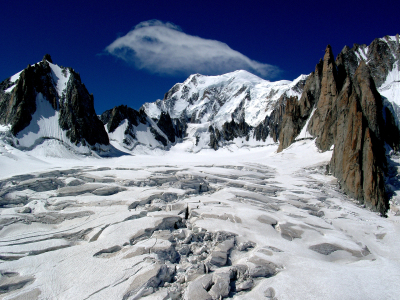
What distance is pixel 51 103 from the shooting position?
146 ft

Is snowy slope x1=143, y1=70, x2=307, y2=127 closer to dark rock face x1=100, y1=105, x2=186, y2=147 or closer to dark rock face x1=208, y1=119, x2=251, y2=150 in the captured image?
dark rock face x1=208, y1=119, x2=251, y2=150

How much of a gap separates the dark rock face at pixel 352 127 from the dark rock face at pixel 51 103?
127 feet

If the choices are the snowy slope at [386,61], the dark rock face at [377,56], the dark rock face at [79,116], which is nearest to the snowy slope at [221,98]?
the snowy slope at [386,61]

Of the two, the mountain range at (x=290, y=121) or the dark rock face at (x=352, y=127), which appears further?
the mountain range at (x=290, y=121)

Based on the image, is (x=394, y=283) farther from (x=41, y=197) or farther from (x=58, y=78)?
(x=58, y=78)

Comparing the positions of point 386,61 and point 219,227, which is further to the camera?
point 386,61

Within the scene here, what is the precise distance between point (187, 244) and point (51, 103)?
1854 inches

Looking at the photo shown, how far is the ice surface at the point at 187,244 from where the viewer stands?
6.21 meters

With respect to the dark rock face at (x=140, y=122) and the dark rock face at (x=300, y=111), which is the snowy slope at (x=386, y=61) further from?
the dark rock face at (x=140, y=122)

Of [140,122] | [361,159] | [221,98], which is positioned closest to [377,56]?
[361,159]

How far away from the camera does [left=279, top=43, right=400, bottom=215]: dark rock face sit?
18.2m

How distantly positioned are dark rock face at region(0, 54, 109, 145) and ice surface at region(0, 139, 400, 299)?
95.9 ft

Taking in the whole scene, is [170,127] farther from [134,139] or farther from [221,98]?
[221,98]

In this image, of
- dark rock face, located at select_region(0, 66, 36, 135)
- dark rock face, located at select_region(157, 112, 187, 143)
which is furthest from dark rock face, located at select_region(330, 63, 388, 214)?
dark rock face, located at select_region(157, 112, 187, 143)
